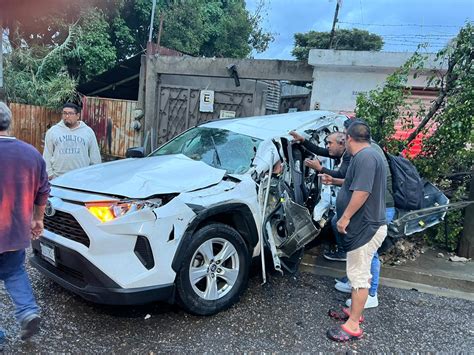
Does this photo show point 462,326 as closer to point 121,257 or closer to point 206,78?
point 121,257

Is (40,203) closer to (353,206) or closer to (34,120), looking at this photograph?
(353,206)

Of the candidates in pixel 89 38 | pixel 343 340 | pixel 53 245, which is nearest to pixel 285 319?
pixel 343 340

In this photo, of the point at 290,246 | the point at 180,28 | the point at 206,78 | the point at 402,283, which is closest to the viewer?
the point at 290,246

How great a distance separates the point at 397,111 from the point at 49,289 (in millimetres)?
4835

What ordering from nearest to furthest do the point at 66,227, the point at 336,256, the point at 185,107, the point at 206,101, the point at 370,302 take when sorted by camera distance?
1. the point at 66,227
2. the point at 370,302
3. the point at 336,256
4. the point at 206,101
5. the point at 185,107

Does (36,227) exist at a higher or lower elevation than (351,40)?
lower

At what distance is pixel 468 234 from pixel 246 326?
3338 millimetres

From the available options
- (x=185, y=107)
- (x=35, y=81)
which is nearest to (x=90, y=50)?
(x=35, y=81)

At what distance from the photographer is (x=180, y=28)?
56.9ft

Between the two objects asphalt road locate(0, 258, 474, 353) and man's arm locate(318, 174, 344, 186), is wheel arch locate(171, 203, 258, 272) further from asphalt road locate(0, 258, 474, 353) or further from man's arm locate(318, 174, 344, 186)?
man's arm locate(318, 174, 344, 186)

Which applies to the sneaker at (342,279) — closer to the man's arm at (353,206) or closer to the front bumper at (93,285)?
the man's arm at (353,206)

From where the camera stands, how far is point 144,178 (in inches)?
130

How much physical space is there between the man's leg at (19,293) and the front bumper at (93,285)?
0.91ft

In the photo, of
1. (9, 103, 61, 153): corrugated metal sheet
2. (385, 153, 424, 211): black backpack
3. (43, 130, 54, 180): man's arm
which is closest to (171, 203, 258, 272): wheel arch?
(385, 153, 424, 211): black backpack
